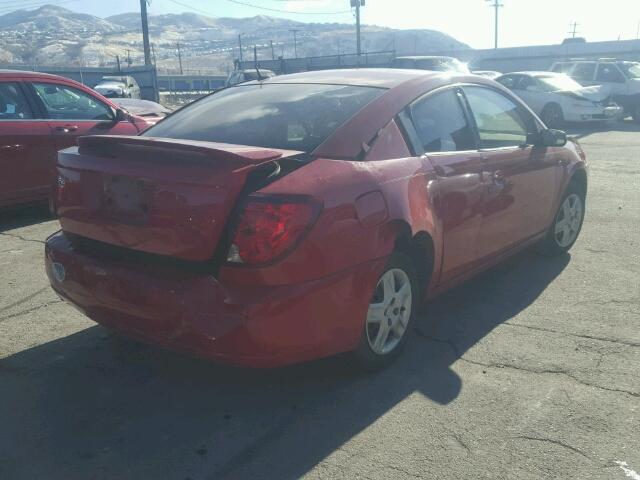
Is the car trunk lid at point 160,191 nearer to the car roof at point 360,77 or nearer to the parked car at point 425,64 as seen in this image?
the car roof at point 360,77

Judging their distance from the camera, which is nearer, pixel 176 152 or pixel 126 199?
pixel 176 152

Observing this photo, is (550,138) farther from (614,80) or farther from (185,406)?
(614,80)

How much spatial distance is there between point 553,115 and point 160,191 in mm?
17433

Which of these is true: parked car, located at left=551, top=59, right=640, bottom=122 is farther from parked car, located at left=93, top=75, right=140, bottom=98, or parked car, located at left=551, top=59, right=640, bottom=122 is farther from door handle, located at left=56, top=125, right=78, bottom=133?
door handle, located at left=56, top=125, right=78, bottom=133

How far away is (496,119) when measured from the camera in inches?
186

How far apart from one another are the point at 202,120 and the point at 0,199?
380 centimetres

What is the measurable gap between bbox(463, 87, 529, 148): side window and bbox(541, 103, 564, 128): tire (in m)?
14.5

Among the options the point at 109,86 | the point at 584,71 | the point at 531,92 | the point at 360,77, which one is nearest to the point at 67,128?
the point at 360,77

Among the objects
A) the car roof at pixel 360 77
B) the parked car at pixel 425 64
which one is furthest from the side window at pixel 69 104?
the parked car at pixel 425 64

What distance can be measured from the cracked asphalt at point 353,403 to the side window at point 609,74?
1802 centimetres

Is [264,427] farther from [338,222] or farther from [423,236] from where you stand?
[423,236]

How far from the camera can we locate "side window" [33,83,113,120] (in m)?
7.25

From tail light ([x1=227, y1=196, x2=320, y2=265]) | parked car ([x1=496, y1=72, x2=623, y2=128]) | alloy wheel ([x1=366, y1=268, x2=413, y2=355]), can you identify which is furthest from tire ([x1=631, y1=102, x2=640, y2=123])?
tail light ([x1=227, y1=196, x2=320, y2=265])

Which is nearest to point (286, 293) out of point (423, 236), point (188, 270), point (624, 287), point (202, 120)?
point (188, 270)
